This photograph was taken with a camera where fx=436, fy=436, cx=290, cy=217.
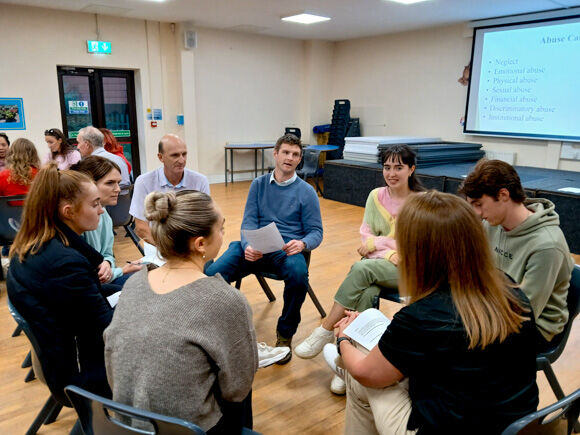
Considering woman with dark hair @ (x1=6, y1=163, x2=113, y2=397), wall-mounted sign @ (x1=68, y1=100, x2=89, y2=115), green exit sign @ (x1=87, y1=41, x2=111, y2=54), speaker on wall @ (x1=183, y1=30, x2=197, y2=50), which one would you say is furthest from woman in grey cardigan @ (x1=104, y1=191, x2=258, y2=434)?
speaker on wall @ (x1=183, y1=30, x2=197, y2=50)

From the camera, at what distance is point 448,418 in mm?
1047

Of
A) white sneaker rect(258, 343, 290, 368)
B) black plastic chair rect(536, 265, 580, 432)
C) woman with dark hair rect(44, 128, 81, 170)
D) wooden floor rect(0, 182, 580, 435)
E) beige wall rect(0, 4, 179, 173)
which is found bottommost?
wooden floor rect(0, 182, 580, 435)

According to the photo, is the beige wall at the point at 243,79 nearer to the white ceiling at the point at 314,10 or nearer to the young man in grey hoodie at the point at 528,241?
the white ceiling at the point at 314,10

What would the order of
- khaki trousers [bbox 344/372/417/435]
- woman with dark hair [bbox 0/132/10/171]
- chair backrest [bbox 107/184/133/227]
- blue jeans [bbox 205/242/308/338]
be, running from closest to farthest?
khaki trousers [bbox 344/372/417/435], blue jeans [bbox 205/242/308/338], chair backrest [bbox 107/184/133/227], woman with dark hair [bbox 0/132/10/171]

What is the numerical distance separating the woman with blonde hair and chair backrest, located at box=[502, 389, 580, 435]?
6cm

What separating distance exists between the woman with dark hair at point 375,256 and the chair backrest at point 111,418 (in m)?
1.20

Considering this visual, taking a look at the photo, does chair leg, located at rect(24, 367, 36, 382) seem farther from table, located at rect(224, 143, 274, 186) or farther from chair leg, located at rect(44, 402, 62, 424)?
table, located at rect(224, 143, 274, 186)

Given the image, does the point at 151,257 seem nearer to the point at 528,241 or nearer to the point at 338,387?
the point at 338,387

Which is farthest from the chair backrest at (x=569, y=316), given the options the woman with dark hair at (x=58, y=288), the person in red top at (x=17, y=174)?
the person in red top at (x=17, y=174)

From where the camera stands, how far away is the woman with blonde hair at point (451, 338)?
1022mm

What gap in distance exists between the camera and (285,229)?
264 centimetres

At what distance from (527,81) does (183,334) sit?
6387 millimetres

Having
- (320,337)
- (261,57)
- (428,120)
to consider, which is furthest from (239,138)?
(320,337)

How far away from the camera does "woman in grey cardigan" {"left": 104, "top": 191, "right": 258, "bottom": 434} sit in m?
1.00
